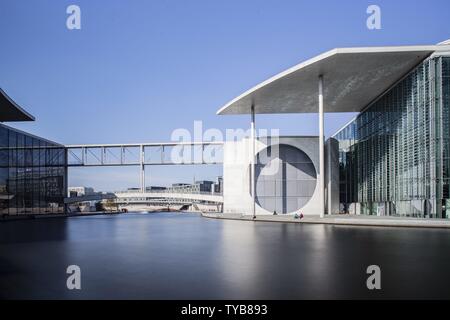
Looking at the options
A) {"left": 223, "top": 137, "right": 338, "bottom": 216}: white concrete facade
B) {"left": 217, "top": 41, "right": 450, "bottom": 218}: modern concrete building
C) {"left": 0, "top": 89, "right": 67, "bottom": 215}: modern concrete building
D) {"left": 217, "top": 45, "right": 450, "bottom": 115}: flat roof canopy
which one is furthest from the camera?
{"left": 223, "top": 137, "right": 338, "bottom": 216}: white concrete facade

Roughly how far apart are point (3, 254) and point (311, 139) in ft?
129

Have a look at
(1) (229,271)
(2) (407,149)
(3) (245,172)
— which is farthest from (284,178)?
(1) (229,271)

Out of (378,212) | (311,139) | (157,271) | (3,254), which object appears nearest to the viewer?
(157,271)

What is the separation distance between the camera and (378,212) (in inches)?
1719

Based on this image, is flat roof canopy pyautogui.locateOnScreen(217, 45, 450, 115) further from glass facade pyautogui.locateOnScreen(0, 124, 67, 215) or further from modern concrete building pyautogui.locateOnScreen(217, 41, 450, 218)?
glass facade pyautogui.locateOnScreen(0, 124, 67, 215)

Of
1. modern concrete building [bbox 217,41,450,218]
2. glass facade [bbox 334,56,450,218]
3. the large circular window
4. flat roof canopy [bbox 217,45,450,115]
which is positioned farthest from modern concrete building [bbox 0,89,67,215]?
glass facade [bbox 334,56,450,218]

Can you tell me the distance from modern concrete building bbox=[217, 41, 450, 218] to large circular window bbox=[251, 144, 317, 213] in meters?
0.11

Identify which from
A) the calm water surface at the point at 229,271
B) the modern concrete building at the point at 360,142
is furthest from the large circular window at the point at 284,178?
the calm water surface at the point at 229,271

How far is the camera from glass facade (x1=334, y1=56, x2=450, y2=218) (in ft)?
105

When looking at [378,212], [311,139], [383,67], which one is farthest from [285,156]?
[383,67]

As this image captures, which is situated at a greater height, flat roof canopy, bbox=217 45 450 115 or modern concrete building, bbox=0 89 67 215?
flat roof canopy, bbox=217 45 450 115

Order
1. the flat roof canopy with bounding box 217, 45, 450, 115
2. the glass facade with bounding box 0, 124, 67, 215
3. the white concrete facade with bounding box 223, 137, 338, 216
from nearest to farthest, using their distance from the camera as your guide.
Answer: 1. the flat roof canopy with bounding box 217, 45, 450, 115
2. the glass facade with bounding box 0, 124, 67, 215
3. the white concrete facade with bounding box 223, 137, 338, 216

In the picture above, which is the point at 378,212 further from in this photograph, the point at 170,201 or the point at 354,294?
the point at 170,201
